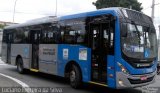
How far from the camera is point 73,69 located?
12781 millimetres

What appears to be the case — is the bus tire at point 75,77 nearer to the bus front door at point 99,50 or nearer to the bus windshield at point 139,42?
the bus front door at point 99,50

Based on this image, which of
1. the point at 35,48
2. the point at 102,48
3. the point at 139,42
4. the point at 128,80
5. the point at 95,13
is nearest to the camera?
the point at 128,80

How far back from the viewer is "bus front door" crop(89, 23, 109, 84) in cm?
1098

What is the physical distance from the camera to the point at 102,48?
11070 millimetres

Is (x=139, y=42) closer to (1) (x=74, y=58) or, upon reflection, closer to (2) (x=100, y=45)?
(2) (x=100, y=45)

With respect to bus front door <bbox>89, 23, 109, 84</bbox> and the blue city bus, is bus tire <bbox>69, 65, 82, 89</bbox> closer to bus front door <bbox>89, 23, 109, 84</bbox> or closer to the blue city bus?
→ the blue city bus

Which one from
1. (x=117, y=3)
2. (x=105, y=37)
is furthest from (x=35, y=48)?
(x=117, y=3)

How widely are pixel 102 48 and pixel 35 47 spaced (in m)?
5.95

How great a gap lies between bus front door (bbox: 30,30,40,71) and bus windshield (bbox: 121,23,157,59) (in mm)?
6316

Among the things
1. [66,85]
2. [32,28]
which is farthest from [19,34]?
[66,85]

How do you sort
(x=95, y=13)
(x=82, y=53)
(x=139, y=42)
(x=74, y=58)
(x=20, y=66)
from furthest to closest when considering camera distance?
(x=20, y=66) → (x=74, y=58) → (x=82, y=53) → (x=95, y=13) → (x=139, y=42)

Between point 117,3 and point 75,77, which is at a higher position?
point 117,3

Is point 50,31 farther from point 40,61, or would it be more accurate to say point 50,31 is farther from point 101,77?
point 101,77

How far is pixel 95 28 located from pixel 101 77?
1857mm
